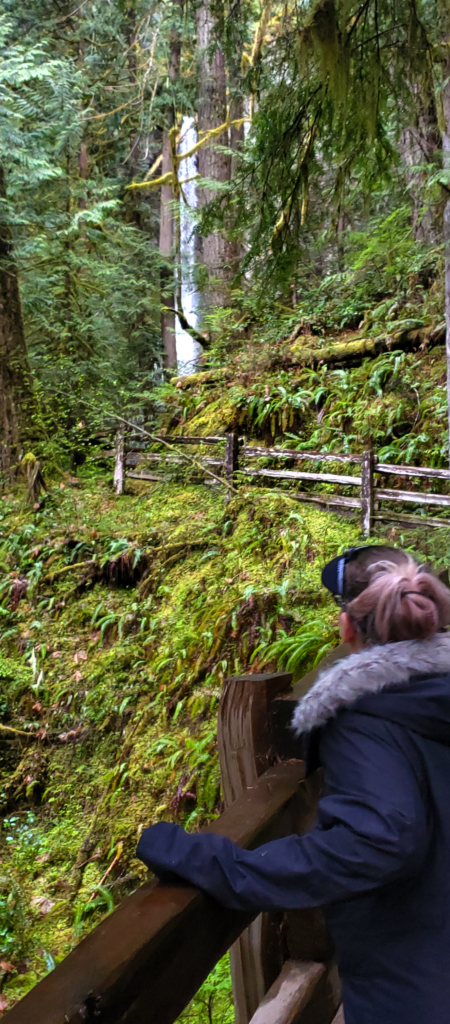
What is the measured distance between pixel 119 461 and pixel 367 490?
5125 millimetres

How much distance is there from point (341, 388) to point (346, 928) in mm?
9184

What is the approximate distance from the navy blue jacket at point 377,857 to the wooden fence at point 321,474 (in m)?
6.04

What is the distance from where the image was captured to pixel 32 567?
8.70 meters

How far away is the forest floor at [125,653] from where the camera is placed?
14.6 feet

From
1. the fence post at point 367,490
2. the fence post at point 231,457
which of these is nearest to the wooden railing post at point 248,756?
the fence post at point 367,490

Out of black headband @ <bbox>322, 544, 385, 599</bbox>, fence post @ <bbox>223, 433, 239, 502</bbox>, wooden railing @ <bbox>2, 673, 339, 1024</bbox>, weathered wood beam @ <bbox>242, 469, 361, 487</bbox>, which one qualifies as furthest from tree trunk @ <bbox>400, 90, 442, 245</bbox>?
fence post @ <bbox>223, 433, 239, 502</bbox>

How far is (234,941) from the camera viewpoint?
144 cm

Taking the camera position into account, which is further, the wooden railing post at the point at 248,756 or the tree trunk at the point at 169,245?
the tree trunk at the point at 169,245

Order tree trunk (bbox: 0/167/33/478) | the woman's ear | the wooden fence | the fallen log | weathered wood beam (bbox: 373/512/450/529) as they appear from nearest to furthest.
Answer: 1. the woman's ear
2. weathered wood beam (bbox: 373/512/450/529)
3. the wooden fence
4. the fallen log
5. tree trunk (bbox: 0/167/33/478)

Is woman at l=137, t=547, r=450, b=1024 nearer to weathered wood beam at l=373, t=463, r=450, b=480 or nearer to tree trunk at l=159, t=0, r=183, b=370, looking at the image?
weathered wood beam at l=373, t=463, r=450, b=480

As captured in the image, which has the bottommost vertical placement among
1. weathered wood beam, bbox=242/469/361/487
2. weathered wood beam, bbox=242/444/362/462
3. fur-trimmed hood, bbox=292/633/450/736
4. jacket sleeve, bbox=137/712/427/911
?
jacket sleeve, bbox=137/712/427/911

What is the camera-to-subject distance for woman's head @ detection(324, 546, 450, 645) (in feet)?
4.40

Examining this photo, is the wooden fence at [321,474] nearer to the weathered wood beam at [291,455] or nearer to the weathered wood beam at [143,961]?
the weathered wood beam at [291,455]

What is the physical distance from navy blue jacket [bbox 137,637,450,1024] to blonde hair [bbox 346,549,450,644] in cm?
12
